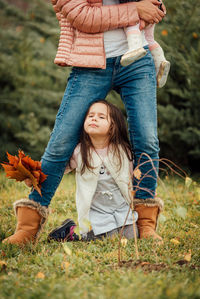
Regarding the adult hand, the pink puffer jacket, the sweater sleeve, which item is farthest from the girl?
the adult hand

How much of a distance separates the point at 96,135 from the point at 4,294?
4.27 feet

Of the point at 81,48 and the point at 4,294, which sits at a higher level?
the point at 81,48

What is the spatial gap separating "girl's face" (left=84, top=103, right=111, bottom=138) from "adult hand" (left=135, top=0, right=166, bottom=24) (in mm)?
634

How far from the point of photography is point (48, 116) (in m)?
5.54

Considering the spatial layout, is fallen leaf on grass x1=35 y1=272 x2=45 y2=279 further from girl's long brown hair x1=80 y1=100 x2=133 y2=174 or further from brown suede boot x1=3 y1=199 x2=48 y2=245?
girl's long brown hair x1=80 y1=100 x2=133 y2=174

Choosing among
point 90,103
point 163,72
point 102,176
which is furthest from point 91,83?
point 102,176

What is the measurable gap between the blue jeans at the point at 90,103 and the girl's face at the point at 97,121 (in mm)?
66

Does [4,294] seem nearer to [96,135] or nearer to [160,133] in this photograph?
[96,135]

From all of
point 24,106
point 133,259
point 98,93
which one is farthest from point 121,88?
point 24,106

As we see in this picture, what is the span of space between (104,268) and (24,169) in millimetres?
750

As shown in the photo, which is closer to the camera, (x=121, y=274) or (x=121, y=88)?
(x=121, y=274)

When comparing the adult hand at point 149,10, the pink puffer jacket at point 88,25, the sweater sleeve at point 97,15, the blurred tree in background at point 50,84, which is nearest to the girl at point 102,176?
the pink puffer jacket at point 88,25

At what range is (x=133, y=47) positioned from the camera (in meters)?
2.13

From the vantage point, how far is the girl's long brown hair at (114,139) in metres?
2.47
